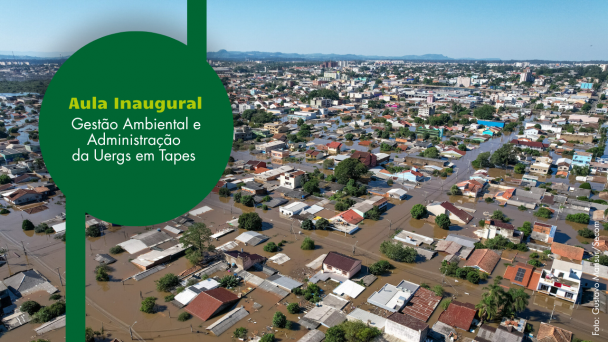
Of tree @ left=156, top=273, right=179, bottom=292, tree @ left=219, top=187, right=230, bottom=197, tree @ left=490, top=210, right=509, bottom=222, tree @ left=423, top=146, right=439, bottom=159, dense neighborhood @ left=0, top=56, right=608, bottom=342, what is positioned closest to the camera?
dense neighborhood @ left=0, top=56, right=608, bottom=342

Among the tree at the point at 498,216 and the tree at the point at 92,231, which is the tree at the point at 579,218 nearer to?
the tree at the point at 498,216

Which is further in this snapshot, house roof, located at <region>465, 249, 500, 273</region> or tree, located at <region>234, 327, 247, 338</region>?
house roof, located at <region>465, 249, 500, 273</region>

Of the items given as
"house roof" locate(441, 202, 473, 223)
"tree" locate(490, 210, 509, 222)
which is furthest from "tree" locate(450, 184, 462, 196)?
"tree" locate(490, 210, 509, 222)

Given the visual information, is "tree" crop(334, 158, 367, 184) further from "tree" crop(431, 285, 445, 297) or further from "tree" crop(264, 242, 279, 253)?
"tree" crop(431, 285, 445, 297)

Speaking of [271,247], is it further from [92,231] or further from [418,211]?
[92,231]

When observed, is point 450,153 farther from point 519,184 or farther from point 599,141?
point 599,141

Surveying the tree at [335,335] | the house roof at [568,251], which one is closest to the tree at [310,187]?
the tree at [335,335]

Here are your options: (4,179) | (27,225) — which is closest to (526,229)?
(27,225)

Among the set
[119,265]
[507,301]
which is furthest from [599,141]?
[119,265]
